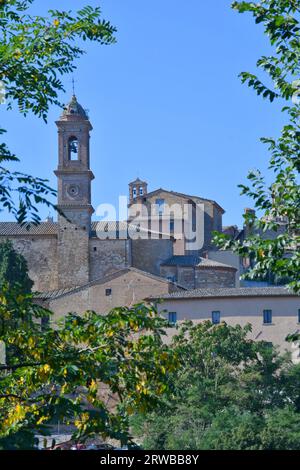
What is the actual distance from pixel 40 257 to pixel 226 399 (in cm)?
2305

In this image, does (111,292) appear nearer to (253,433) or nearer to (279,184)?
(253,433)

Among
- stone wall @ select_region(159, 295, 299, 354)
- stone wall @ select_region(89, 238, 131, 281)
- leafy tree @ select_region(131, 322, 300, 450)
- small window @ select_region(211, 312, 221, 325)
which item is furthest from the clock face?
leafy tree @ select_region(131, 322, 300, 450)

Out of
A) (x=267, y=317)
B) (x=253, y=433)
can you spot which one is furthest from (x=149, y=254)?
(x=253, y=433)

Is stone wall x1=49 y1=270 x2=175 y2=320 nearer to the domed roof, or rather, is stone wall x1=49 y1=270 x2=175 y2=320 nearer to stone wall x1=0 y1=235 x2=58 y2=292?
stone wall x1=0 y1=235 x2=58 y2=292

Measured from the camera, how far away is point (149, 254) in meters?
53.7

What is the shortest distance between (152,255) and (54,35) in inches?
1817

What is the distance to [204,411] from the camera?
3027 cm

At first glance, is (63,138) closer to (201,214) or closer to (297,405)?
(201,214)

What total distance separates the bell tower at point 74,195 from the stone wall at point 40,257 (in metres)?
0.76

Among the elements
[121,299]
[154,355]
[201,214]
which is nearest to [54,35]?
[154,355]

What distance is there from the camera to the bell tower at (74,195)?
51938 mm

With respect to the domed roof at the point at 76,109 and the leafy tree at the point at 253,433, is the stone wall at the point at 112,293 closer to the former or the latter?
the domed roof at the point at 76,109
